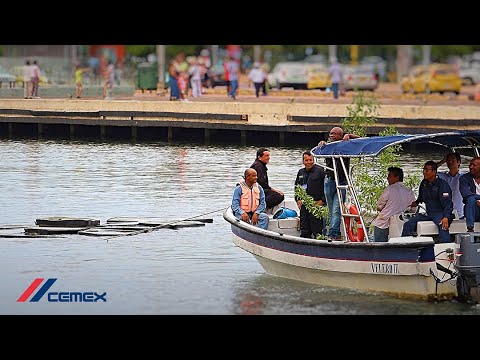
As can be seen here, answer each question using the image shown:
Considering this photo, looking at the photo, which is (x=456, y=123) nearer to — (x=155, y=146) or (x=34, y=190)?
(x=155, y=146)

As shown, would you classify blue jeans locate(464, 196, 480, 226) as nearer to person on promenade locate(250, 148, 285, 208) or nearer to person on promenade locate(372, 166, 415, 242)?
person on promenade locate(372, 166, 415, 242)

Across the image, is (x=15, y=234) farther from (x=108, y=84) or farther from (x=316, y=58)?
(x=316, y=58)

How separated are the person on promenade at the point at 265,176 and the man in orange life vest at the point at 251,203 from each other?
3.27 ft

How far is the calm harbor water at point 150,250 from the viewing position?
17.5 metres

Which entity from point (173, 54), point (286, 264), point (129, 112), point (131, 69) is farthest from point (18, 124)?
point (173, 54)

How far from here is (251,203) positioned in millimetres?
19016

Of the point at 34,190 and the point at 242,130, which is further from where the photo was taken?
the point at 242,130

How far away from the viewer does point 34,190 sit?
3047 centimetres

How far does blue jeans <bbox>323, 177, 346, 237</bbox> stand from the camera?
59.2 ft

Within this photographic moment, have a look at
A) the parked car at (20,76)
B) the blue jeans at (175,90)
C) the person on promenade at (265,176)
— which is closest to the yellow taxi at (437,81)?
the blue jeans at (175,90)
